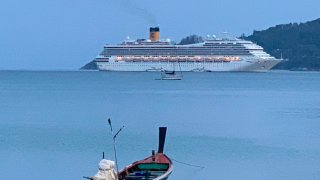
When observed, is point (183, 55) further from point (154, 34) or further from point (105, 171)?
point (105, 171)

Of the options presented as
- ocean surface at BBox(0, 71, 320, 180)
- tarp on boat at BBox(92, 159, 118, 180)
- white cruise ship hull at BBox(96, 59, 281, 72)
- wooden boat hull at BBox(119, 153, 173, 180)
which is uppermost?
tarp on boat at BBox(92, 159, 118, 180)

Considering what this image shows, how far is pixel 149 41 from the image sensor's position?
441 feet

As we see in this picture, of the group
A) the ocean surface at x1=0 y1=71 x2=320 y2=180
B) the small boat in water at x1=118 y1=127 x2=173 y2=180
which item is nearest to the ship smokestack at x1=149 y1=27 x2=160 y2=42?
the ocean surface at x1=0 y1=71 x2=320 y2=180

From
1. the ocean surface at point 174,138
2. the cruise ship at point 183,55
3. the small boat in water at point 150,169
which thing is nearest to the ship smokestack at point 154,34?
the cruise ship at point 183,55

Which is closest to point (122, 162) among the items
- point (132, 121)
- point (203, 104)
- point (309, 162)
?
point (309, 162)

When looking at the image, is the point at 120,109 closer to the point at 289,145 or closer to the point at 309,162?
the point at 289,145

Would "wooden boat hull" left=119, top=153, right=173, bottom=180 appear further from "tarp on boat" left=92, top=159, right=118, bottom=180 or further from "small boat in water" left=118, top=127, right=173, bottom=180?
"tarp on boat" left=92, top=159, right=118, bottom=180

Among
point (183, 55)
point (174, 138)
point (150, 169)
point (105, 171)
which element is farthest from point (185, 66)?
point (105, 171)

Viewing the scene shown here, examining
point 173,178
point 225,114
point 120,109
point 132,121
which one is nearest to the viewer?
point 173,178

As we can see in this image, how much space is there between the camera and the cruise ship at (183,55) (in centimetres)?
A: 13262

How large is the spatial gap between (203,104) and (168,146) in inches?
1084

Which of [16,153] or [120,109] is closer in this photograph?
[16,153]

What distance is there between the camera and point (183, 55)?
133375mm

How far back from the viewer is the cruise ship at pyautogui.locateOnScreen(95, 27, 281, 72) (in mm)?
132625
